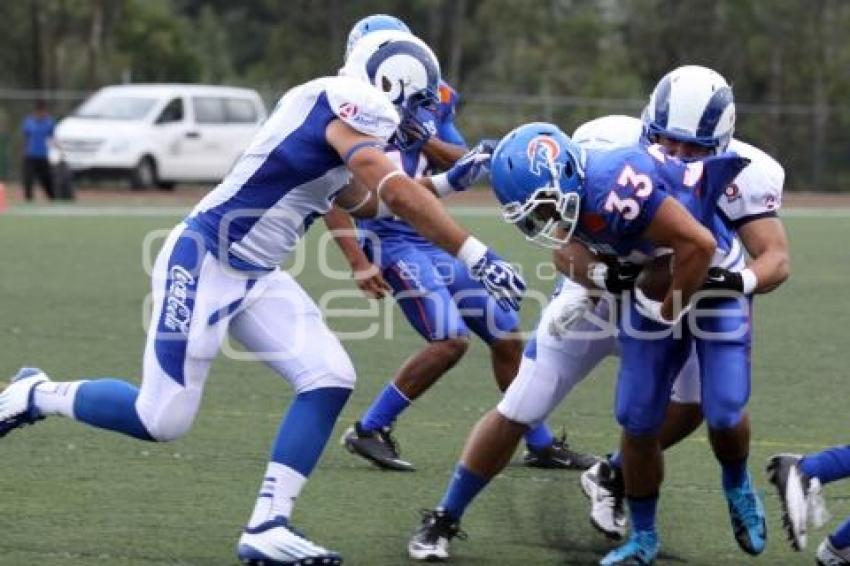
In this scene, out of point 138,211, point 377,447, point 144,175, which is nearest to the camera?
point 377,447

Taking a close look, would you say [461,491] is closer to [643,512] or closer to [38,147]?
[643,512]

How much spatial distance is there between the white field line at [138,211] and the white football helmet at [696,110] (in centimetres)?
1754

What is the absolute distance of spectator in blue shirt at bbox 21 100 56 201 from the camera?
81.9 feet

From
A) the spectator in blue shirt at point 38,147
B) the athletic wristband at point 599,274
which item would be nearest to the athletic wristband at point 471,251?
the athletic wristband at point 599,274

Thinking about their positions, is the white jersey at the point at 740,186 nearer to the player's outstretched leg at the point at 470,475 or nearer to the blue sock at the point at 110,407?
the player's outstretched leg at the point at 470,475

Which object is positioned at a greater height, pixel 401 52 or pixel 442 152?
pixel 401 52

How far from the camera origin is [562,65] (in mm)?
35938

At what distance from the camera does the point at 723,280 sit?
5.51 m

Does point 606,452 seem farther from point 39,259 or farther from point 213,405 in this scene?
point 39,259

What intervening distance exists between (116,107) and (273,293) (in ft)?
73.5

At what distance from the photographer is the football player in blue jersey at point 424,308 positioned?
23.8ft

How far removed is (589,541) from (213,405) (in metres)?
3.10

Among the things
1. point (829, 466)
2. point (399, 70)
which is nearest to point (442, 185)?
point (399, 70)

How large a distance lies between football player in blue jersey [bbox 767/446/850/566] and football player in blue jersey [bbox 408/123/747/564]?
42 cm
